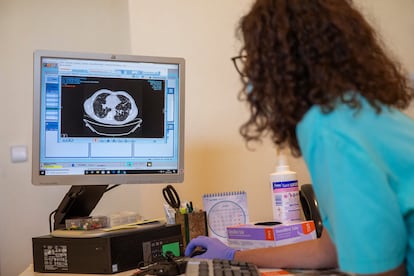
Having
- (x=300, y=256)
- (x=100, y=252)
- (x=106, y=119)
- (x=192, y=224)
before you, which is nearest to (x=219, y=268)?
(x=300, y=256)

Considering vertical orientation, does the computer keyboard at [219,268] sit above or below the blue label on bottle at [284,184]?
below

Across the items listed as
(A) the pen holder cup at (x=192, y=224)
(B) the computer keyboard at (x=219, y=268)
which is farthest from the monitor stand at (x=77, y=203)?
(B) the computer keyboard at (x=219, y=268)

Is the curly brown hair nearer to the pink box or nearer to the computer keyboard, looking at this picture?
the computer keyboard

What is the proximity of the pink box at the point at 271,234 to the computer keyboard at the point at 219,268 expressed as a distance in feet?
0.64

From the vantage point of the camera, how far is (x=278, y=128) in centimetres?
73

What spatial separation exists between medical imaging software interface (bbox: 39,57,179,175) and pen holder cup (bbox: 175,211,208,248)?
0.47 feet

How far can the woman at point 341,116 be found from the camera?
1.95ft

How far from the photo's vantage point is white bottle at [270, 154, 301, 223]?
1.29 meters

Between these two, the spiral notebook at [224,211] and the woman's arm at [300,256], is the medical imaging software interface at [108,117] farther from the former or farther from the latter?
the woman's arm at [300,256]

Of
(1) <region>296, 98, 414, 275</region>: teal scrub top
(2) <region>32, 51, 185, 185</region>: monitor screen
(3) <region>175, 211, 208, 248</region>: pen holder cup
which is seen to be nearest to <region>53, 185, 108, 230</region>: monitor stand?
(2) <region>32, 51, 185, 185</region>: monitor screen

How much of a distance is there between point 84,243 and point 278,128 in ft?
1.99

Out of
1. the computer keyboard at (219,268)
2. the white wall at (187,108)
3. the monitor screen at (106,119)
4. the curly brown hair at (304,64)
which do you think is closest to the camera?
the curly brown hair at (304,64)

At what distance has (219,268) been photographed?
34.0 inches

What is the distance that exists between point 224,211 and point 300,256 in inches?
17.2
